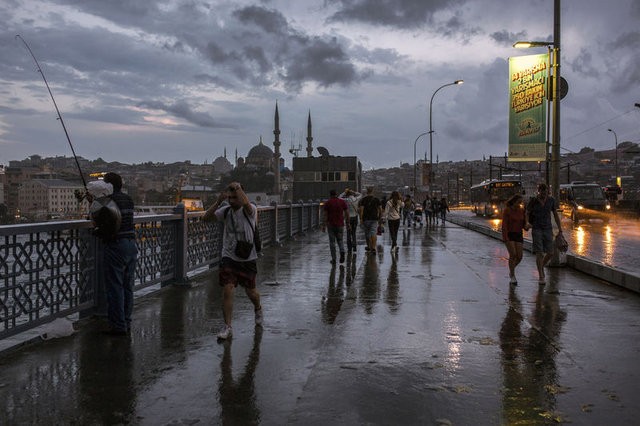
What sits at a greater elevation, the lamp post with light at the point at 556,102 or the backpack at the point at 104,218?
the lamp post with light at the point at 556,102

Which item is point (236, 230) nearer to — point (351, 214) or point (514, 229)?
point (514, 229)

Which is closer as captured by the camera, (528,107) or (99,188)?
(99,188)

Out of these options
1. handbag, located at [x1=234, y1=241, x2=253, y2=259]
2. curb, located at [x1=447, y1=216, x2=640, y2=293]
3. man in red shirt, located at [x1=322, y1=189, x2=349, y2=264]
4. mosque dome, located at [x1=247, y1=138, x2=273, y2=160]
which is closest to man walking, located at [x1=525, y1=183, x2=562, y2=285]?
curb, located at [x1=447, y1=216, x2=640, y2=293]

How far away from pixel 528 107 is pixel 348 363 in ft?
36.6

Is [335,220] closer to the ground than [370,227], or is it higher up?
higher up

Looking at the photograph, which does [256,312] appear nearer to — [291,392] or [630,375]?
[291,392]

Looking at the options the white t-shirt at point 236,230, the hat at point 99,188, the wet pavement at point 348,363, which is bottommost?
the wet pavement at point 348,363

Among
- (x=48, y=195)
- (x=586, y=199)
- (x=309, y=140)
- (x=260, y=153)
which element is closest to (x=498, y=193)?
(x=586, y=199)

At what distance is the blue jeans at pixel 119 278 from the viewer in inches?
245

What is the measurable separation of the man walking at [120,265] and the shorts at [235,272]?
1.05 m

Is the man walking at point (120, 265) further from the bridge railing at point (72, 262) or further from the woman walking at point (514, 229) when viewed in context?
the woman walking at point (514, 229)

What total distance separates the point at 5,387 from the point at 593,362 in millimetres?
4984

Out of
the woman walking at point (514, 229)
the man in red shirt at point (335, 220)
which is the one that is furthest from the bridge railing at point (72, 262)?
the woman walking at point (514, 229)

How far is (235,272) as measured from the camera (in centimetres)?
629
